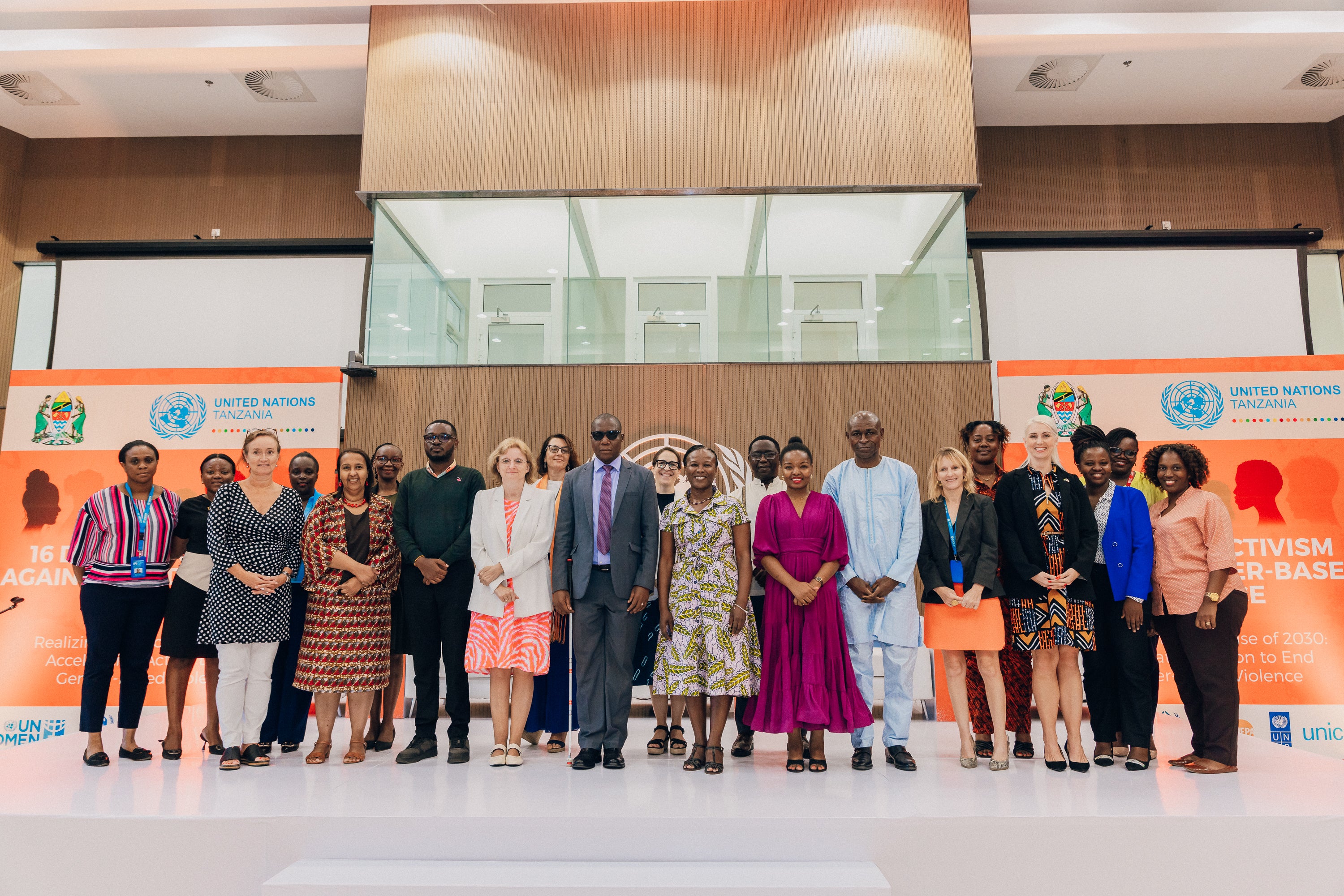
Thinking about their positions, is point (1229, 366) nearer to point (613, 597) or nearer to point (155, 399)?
point (613, 597)

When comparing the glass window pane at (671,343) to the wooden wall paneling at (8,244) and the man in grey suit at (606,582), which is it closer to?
the man in grey suit at (606,582)

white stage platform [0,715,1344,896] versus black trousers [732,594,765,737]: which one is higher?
black trousers [732,594,765,737]

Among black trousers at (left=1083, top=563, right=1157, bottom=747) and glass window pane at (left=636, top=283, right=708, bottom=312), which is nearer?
black trousers at (left=1083, top=563, right=1157, bottom=747)

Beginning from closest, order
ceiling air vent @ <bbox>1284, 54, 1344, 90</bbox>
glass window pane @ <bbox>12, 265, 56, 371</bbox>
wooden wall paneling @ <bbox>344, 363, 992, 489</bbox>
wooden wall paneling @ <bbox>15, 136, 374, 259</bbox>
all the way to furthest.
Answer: wooden wall paneling @ <bbox>344, 363, 992, 489</bbox>
ceiling air vent @ <bbox>1284, 54, 1344, 90</bbox>
glass window pane @ <bbox>12, 265, 56, 371</bbox>
wooden wall paneling @ <bbox>15, 136, 374, 259</bbox>

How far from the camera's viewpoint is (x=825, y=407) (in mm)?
6227

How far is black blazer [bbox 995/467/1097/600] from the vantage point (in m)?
3.67

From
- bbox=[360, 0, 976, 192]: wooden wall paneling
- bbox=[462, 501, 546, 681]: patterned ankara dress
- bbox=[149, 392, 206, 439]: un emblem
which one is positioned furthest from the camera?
bbox=[149, 392, 206, 439]: un emblem

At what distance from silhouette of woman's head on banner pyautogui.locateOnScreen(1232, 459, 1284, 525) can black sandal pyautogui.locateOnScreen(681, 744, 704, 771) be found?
208 inches

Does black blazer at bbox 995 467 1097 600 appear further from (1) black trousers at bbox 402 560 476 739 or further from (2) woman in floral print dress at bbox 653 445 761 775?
(1) black trousers at bbox 402 560 476 739

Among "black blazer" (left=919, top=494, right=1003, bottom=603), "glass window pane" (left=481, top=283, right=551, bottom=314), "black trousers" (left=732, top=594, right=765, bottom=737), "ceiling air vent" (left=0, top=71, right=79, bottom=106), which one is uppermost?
"ceiling air vent" (left=0, top=71, right=79, bottom=106)

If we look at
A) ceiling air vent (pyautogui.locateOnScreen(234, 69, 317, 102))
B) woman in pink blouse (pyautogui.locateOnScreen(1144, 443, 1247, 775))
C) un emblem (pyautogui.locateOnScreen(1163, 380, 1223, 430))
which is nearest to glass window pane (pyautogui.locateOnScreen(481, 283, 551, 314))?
ceiling air vent (pyautogui.locateOnScreen(234, 69, 317, 102))

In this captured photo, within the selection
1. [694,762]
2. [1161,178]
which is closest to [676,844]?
[694,762]

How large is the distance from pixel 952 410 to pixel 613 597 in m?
3.67

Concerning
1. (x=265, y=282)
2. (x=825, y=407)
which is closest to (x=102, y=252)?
(x=265, y=282)
